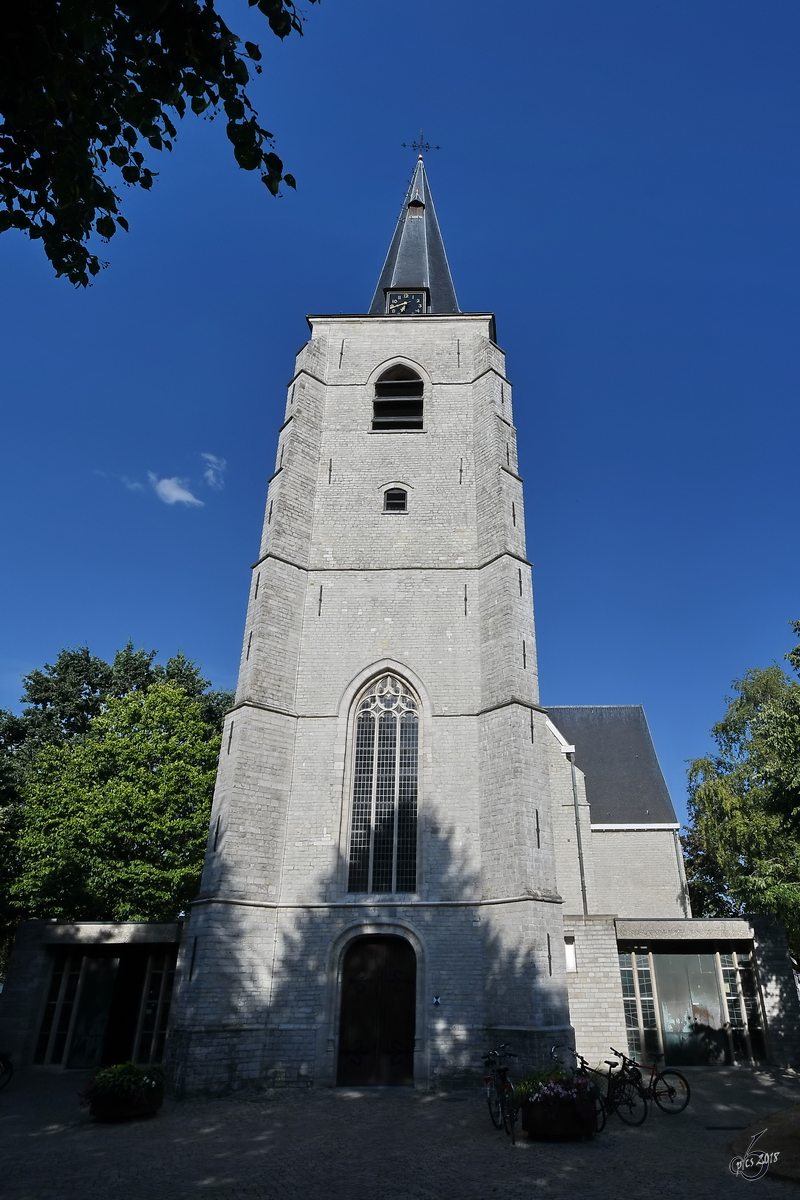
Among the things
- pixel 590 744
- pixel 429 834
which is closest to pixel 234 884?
pixel 429 834

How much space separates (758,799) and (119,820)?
15.6 meters

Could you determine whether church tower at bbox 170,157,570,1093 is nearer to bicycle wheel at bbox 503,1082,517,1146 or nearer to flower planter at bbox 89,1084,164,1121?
flower planter at bbox 89,1084,164,1121

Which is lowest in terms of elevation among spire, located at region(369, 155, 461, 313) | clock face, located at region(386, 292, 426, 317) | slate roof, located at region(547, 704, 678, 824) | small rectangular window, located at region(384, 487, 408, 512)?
slate roof, located at region(547, 704, 678, 824)

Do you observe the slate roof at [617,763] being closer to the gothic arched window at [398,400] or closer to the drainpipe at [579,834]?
the drainpipe at [579,834]

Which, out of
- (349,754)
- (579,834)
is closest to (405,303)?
(349,754)

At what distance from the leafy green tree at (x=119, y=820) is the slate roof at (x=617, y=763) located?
11520 mm

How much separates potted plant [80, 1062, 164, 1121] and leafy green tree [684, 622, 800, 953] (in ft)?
32.0

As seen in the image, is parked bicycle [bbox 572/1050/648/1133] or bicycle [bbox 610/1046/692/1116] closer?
parked bicycle [bbox 572/1050/648/1133]

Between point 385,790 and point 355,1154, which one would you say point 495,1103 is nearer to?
point 355,1154

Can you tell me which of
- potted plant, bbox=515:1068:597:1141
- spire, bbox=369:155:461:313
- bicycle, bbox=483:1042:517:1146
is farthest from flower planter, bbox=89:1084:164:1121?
spire, bbox=369:155:461:313

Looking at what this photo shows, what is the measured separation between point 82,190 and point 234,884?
33.6ft

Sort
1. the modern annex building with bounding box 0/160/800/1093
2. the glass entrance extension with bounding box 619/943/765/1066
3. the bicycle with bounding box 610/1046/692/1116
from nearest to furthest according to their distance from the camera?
the bicycle with bounding box 610/1046/692/1116, the modern annex building with bounding box 0/160/800/1093, the glass entrance extension with bounding box 619/943/765/1066

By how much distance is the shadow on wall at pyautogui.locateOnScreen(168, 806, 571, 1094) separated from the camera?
10.6 m

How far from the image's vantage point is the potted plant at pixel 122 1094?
27.5 ft
